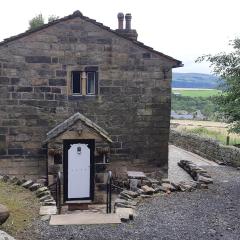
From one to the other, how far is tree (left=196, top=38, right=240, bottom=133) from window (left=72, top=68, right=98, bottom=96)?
4.44 m

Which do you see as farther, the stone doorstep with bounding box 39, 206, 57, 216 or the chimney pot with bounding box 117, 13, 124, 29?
the chimney pot with bounding box 117, 13, 124, 29

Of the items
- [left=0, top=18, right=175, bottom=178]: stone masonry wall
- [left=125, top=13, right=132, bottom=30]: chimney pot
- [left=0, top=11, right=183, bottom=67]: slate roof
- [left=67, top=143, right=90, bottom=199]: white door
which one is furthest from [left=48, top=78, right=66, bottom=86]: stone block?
[left=125, top=13, right=132, bottom=30]: chimney pot

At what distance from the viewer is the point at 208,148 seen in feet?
86.8

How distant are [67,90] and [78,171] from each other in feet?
10.3

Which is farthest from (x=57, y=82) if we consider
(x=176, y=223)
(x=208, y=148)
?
(x=208, y=148)

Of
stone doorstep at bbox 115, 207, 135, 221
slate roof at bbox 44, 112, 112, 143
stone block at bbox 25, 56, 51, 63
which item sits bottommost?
stone doorstep at bbox 115, 207, 135, 221

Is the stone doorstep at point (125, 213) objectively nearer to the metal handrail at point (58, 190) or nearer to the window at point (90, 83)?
the metal handrail at point (58, 190)

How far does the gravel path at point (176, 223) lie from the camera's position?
10.5m

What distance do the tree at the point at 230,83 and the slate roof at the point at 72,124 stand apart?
455 centimetres

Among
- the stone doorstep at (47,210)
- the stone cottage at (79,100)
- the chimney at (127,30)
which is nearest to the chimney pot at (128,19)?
the chimney at (127,30)

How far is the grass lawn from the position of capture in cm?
1059

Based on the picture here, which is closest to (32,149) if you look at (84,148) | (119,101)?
(84,148)

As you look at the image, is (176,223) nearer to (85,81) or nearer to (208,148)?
(85,81)

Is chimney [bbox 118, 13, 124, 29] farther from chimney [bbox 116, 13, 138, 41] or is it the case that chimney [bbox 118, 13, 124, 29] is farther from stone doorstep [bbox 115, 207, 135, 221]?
stone doorstep [bbox 115, 207, 135, 221]
